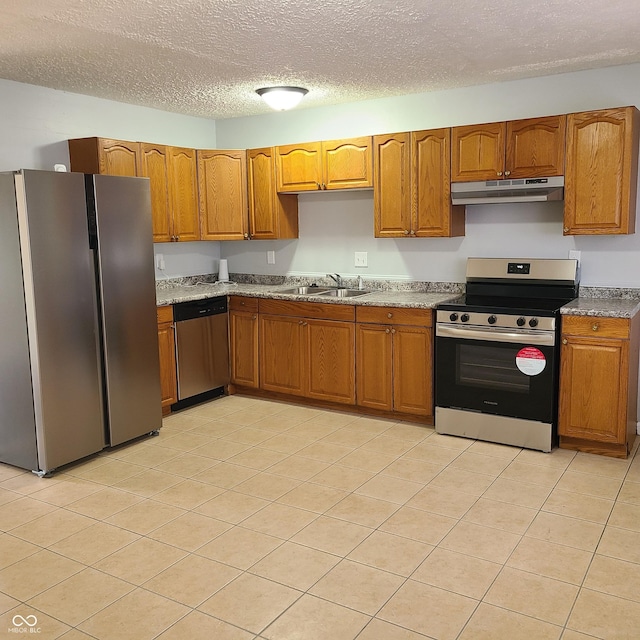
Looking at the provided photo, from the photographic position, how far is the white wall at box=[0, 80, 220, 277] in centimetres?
427

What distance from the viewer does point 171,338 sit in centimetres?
467

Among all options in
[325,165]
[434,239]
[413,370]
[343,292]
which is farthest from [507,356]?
[325,165]

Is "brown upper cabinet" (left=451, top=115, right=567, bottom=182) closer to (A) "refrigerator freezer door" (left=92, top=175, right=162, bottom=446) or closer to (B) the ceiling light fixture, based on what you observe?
(B) the ceiling light fixture

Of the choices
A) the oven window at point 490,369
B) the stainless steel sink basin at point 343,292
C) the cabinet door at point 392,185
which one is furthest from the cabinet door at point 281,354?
the oven window at point 490,369

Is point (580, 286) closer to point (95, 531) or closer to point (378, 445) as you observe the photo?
point (378, 445)

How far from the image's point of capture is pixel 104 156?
4457mm

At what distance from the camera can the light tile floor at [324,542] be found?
2.29m

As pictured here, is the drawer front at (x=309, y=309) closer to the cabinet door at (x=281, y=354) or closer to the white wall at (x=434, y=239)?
the cabinet door at (x=281, y=354)

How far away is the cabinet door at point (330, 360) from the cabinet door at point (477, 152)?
1.32 metres

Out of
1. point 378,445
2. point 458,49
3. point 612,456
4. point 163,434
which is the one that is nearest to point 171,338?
point 163,434

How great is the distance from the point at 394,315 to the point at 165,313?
165 centimetres

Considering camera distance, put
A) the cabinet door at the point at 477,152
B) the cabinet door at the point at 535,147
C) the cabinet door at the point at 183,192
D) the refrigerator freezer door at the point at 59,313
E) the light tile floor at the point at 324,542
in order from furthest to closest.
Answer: the cabinet door at the point at 183,192, the cabinet door at the point at 477,152, the cabinet door at the point at 535,147, the refrigerator freezer door at the point at 59,313, the light tile floor at the point at 324,542

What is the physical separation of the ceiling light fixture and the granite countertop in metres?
1.39

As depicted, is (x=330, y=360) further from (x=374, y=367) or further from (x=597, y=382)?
(x=597, y=382)
